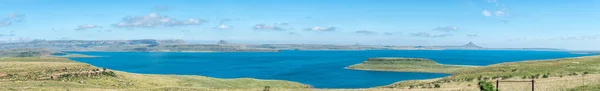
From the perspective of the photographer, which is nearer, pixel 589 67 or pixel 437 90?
pixel 437 90

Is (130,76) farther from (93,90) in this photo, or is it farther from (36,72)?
(93,90)

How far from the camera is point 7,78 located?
78312 mm

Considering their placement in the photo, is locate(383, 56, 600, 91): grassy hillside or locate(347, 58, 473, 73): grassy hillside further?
locate(347, 58, 473, 73): grassy hillside

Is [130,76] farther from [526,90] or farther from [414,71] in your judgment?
[414,71]

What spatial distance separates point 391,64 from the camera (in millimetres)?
185125

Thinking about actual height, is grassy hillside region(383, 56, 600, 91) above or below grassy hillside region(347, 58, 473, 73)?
above

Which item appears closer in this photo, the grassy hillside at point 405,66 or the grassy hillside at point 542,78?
the grassy hillside at point 542,78

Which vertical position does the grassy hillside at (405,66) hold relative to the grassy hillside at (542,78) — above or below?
below

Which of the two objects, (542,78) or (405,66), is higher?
(542,78)

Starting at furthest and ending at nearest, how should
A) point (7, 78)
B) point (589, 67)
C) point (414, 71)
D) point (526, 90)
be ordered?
point (414, 71) → point (589, 67) → point (7, 78) → point (526, 90)

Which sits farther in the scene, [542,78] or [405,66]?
[405,66]

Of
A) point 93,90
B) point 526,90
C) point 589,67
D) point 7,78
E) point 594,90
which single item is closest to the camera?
point 594,90

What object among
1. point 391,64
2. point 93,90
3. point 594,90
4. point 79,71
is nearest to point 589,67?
point 594,90

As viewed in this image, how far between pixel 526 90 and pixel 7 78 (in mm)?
71256
